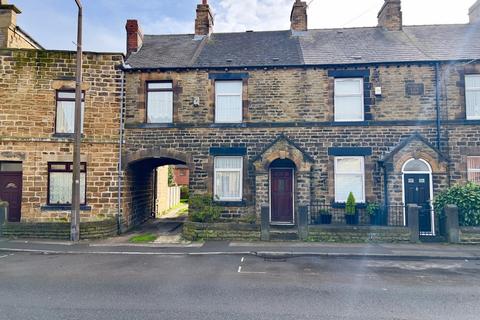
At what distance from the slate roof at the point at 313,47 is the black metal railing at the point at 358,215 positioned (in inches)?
249

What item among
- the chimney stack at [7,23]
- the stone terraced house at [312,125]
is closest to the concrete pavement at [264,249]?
the stone terraced house at [312,125]

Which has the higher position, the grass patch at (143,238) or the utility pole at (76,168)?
the utility pole at (76,168)

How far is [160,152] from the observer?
44.8ft

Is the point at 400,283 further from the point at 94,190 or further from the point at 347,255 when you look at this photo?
the point at 94,190

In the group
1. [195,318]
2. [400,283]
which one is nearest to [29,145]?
[195,318]

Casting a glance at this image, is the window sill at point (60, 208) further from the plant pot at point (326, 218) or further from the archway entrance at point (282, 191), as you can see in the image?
the plant pot at point (326, 218)

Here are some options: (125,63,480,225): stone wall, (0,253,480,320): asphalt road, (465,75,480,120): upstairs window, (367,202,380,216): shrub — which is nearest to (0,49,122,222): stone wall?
(125,63,480,225): stone wall

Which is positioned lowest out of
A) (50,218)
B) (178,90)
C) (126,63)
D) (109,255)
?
(109,255)

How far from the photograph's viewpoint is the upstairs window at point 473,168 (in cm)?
1284

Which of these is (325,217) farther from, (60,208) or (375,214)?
(60,208)

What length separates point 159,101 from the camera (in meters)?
14.1

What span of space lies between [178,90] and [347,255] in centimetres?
973

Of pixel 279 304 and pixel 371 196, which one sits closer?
pixel 279 304

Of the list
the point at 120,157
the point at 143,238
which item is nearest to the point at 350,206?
the point at 143,238
